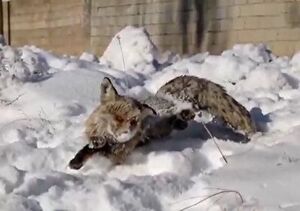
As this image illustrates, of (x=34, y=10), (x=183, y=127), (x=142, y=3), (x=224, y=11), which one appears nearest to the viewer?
(x=183, y=127)

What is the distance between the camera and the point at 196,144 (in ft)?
16.8

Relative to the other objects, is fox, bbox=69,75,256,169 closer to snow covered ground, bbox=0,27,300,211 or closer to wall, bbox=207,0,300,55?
snow covered ground, bbox=0,27,300,211

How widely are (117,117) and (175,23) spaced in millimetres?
7480

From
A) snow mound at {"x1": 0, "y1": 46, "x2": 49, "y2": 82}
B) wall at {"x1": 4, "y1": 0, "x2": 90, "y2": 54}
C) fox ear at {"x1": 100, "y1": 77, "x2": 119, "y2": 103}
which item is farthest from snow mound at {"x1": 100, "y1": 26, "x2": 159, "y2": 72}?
wall at {"x1": 4, "y1": 0, "x2": 90, "y2": 54}

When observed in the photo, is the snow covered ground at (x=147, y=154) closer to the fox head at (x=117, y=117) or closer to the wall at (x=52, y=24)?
the fox head at (x=117, y=117)

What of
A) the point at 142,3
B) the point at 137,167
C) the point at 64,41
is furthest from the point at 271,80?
the point at 64,41

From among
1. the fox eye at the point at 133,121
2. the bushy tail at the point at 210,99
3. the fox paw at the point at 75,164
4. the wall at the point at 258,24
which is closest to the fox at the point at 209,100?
the bushy tail at the point at 210,99

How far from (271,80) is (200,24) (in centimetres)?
460

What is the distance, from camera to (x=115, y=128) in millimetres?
4844

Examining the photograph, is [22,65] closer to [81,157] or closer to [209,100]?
[209,100]

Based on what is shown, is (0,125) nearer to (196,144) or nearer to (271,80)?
(196,144)

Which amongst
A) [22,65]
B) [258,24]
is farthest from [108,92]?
[258,24]

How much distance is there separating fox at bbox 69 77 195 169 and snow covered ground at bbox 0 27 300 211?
0.07m

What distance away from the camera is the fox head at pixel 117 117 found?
4.84 m
